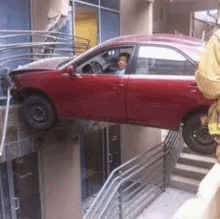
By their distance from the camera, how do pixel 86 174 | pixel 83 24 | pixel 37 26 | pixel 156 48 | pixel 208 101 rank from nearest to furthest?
1. pixel 208 101
2. pixel 156 48
3. pixel 37 26
4. pixel 86 174
5. pixel 83 24

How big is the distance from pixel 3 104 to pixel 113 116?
236 centimetres

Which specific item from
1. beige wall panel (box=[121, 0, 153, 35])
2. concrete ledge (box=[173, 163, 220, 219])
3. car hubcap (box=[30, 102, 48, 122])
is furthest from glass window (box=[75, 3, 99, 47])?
concrete ledge (box=[173, 163, 220, 219])

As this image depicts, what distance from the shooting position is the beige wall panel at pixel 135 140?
10477 mm

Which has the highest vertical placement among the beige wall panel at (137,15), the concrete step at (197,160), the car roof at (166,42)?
the beige wall panel at (137,15)

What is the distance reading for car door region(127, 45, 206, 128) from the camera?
4.61m

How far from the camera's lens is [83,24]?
408 inches

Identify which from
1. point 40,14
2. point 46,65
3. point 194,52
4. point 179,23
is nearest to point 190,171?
point 194,52

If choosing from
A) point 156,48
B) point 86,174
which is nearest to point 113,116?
point 156,48

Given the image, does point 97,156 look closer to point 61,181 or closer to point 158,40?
point 61,181

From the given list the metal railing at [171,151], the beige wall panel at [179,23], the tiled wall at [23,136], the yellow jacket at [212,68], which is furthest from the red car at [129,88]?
the beige wall panel at [179,23]

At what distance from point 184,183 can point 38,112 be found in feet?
13.7

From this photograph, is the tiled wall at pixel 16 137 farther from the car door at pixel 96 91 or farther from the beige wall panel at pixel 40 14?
the beige wall panel at pixel 40 14

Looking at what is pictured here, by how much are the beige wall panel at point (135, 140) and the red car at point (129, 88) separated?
5.32 metres

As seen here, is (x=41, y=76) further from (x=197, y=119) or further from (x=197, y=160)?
(x=197, y=160)
